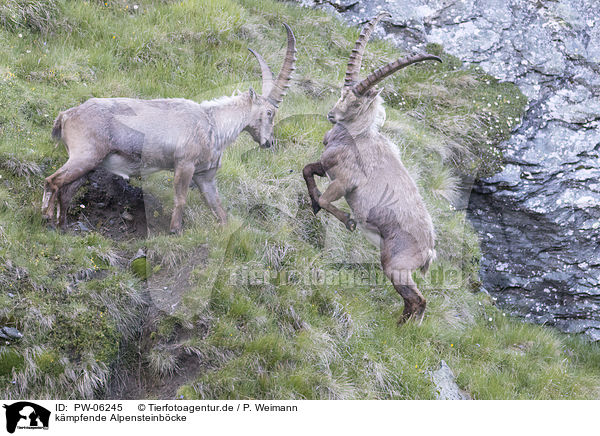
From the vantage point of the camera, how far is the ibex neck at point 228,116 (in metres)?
7.44

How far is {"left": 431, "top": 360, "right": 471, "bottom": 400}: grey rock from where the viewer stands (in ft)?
23.1

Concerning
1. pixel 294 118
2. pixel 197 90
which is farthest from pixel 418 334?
pixel 197 90

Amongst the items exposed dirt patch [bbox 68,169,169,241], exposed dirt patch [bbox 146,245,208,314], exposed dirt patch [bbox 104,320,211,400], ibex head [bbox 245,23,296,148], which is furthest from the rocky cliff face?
exposed dirt patch [bbox 104,320,211,400]

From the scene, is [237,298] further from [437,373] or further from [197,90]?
[197,90]

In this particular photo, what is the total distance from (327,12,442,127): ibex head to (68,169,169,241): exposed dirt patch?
8.75ft

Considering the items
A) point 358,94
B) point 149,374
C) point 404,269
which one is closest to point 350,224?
point 404,269

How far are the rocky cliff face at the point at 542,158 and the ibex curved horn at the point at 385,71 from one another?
175 inches

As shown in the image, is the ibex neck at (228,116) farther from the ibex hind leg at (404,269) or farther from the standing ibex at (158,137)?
the ibex hind leg at (404,269)
